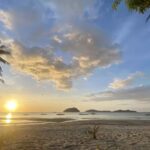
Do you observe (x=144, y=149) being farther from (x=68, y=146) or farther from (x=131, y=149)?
(x=68, y=146)

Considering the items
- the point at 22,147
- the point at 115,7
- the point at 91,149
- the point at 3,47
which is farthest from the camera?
the point at 3,47

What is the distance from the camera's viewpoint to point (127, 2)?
28.9 feet

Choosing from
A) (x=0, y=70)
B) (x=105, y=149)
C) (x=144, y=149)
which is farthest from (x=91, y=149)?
(x=0, y=70)

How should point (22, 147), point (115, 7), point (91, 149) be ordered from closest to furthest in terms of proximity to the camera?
point (115, 7)
point (91, 149)
point (22, 147)

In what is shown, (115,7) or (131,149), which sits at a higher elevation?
(115,7)

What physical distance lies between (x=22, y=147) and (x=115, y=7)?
1076 cm

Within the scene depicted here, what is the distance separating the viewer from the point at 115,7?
340 inches

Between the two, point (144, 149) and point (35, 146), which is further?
point (35, 146)

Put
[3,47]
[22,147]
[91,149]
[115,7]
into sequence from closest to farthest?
[115,7] → [91,149] → [22,147] → [3,47]

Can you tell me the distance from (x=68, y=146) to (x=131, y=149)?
385 centimetres

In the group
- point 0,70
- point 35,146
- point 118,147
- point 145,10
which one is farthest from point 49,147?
point 145,10

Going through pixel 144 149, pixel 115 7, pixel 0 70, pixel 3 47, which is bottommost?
pixel 144 149

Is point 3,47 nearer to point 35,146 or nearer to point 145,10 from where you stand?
point 35,146

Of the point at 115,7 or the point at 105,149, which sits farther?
the point at 105,149
